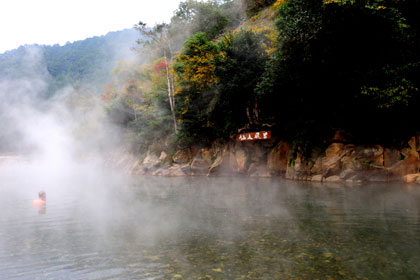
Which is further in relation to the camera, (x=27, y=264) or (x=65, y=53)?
(x=65, y=53)

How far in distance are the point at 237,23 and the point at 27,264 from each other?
3836 centimetres

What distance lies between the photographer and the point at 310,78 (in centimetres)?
1566

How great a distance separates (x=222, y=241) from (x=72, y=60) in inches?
4033

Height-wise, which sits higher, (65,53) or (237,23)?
A: (65,53)

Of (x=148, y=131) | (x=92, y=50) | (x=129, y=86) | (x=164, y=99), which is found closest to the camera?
(x=164, y=99)

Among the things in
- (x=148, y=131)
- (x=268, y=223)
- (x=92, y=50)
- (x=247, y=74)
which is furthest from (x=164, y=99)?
(x=92, y=50)

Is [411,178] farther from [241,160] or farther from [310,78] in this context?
[241,160]

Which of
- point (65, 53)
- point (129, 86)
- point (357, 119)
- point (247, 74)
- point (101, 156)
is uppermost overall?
point (65, 53)

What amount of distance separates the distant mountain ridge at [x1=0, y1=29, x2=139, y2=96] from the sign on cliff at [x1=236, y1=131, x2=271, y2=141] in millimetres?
66456

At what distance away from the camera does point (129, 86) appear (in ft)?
124

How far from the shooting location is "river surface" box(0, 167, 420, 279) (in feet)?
14.5

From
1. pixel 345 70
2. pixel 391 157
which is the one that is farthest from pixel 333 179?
pixel 345 70

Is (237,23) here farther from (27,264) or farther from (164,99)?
(27,264)

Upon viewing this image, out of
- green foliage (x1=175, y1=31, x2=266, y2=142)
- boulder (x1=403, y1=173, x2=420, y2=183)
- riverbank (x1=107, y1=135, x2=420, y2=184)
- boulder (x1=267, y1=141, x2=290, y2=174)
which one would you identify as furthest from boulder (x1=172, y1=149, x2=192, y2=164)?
boulder (x1=403, y1=173, x2=420, y2=183)
